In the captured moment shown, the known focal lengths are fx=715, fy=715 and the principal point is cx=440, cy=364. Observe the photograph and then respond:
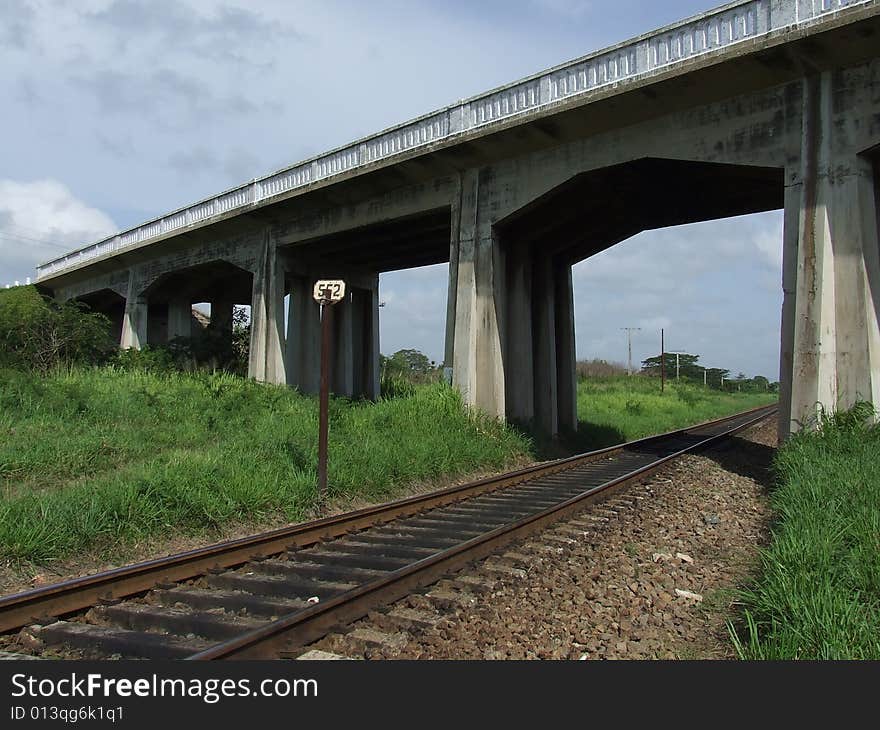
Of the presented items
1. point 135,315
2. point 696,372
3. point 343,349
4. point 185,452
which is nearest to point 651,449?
point 343,349

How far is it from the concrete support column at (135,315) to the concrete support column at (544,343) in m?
16.2

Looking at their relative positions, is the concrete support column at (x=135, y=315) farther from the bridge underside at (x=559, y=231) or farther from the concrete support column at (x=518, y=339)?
the concrete support column at (x=518, y=339)

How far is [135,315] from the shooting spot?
2714 centimetres

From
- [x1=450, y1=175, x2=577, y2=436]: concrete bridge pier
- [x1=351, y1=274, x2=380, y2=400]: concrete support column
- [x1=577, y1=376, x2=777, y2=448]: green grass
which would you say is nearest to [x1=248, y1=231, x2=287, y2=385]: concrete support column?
[x1=351, y1=274, x2=380, y2=400]: concrete support column

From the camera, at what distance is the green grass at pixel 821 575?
3760 mm

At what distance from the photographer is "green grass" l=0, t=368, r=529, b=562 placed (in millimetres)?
6941

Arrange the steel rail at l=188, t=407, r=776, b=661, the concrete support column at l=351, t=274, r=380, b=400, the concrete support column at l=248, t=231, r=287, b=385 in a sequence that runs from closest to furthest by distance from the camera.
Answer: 1. the steel rail at l=188, t=407, r=776, b=661
2. the concrete support column at l=248, t=231, r=287, b=385
3. the concrete support column at l=351, t=274, r=380, b=400

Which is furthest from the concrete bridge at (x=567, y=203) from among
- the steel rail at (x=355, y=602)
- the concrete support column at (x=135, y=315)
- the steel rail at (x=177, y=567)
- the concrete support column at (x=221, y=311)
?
the steel rail at (x=177, y=567)

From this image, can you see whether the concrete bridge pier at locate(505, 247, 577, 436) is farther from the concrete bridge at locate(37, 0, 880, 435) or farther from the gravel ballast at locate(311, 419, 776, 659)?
Answer: the gravel ballast at locate(311, 419, 776, 659)

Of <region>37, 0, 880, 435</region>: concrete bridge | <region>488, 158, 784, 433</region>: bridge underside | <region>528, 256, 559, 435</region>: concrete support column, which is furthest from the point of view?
<region>528, 256, 559, 435</region>: concrete support column

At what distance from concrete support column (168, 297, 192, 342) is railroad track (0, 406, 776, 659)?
22.6 metres

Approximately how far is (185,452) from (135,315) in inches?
749

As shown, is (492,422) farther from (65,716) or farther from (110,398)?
(65,716)

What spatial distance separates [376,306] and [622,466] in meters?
12.2
